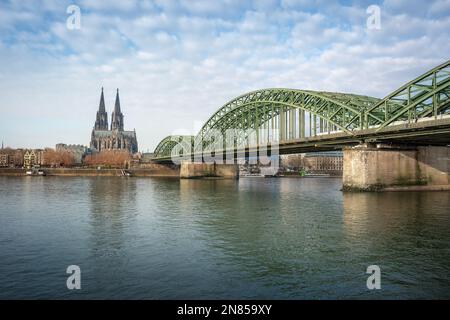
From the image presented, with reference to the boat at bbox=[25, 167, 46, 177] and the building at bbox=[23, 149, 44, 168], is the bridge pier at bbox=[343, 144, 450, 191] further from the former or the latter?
the building at bbox=[23, 149, 44, 168]

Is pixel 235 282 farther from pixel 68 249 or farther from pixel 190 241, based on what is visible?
pixel 68 249

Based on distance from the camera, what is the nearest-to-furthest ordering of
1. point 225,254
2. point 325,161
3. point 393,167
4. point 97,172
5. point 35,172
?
point 225,254 < point 393,167 < point 35,172 < point 97,172 < point 325,161

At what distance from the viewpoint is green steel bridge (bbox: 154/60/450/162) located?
132ft

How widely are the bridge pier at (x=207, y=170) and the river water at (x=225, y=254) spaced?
76.6 metres

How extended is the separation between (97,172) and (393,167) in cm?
9819

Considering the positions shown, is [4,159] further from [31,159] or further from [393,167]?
[393,167]

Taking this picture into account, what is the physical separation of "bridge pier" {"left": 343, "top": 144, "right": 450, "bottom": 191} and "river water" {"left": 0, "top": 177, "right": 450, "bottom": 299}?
17.8 metres

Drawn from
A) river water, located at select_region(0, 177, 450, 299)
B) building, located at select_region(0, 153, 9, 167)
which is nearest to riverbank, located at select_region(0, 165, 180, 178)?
building, located at select_region(0, 153, 9, 167)

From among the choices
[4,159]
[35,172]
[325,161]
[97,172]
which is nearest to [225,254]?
[97,172]

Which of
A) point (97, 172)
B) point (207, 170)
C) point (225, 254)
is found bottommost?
point (225, 254)

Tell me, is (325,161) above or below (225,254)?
above

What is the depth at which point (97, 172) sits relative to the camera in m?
121

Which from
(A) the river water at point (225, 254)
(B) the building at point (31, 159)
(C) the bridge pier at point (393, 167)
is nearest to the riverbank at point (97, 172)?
(B) the building at point (31, 159)
